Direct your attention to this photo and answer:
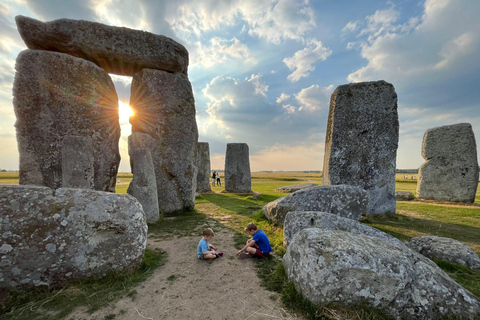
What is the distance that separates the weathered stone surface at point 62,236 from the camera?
95.3 inches

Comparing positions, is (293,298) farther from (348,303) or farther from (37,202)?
(37,202)

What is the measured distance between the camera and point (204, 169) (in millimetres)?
15008

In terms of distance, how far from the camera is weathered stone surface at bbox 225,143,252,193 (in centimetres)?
→ 1454

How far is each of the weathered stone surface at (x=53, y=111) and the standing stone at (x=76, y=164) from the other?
4.06 feet

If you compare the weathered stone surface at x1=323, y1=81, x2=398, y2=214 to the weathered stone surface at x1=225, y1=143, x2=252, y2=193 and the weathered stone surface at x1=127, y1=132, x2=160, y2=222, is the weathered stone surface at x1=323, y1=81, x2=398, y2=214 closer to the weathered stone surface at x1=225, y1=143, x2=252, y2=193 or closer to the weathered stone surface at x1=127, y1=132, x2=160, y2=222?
the weathered stone surface at x1=127, y1=132, x2=160, y2=222

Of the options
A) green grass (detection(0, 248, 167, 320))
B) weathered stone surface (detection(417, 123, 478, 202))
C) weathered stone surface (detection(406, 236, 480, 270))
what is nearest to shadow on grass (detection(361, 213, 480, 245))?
weathered stone surface (detection(406, 236, 480, 270))

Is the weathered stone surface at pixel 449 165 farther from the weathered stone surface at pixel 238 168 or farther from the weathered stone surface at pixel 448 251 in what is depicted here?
the weathered stone surface at pixel 238 168

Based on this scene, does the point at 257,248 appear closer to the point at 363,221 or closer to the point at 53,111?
the point at 363,221

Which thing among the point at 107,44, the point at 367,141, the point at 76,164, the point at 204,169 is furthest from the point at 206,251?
the point at 204,169

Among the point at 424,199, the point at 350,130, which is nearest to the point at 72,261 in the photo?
the point at 350,130

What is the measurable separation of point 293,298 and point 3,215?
368cm

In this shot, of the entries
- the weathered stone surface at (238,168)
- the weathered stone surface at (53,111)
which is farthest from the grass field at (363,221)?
the weathered stone surface at (238,168)

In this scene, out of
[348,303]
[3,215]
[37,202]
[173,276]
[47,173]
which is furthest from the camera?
[47,173]

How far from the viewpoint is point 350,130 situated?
711cm
